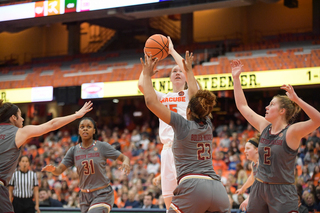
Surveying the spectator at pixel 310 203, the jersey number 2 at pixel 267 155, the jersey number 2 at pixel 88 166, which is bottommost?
the spectator at pixel 310 203

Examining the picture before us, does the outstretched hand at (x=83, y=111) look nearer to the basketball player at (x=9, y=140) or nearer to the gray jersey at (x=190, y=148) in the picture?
the basketball player at (x=9, y=140)

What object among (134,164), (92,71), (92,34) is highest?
(92,34)

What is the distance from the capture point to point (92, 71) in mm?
14789

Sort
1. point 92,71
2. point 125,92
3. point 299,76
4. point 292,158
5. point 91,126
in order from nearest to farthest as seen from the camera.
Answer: point 292,158, point 91,126, point 299,76, point 125,92, point 92,71

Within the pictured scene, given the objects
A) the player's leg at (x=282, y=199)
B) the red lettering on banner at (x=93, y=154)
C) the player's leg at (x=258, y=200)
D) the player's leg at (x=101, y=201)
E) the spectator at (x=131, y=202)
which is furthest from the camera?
the spectator at (x=131, y=202)

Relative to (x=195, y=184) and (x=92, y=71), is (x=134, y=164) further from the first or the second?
(x=195, y=184)

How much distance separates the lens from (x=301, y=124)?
333 cm

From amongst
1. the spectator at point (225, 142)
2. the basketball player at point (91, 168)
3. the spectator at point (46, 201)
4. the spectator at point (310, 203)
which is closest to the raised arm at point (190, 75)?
the basketball player at point (91, 168)

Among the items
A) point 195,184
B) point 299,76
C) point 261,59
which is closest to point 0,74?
point 261,59

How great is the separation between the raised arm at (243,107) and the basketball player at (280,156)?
0.24 metres

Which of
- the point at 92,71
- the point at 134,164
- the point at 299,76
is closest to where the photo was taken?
the point at 299,76

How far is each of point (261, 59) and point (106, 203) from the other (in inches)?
350

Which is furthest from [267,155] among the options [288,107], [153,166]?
[153,166]

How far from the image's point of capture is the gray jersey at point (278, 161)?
134 inches
